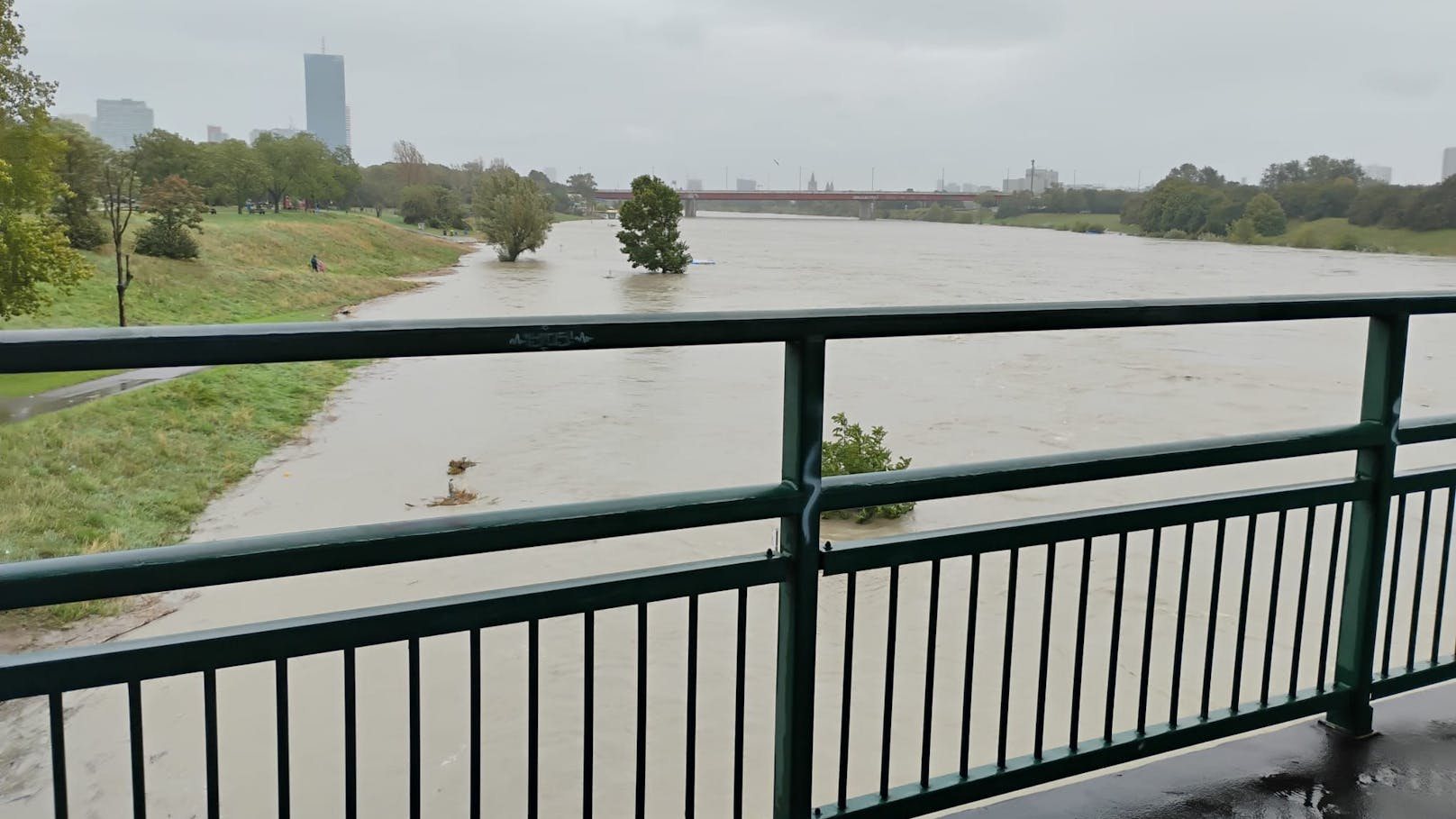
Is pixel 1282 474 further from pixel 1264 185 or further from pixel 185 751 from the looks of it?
pixel 1264 185

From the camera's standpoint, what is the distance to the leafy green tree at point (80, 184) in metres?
34.7

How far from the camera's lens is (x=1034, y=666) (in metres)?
10.0

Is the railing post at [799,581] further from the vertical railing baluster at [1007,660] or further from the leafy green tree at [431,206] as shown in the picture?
the leafy green tree at [431,206]

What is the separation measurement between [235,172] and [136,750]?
2468 inches

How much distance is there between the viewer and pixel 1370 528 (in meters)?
2.35

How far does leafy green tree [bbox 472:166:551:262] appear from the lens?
66938 mm

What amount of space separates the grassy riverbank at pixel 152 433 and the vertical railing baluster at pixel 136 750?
4.46m

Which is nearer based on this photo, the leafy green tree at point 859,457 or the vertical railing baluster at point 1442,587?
the vertical railing baluster at point 1442,587

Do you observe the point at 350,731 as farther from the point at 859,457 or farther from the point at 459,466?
the point at 459,466

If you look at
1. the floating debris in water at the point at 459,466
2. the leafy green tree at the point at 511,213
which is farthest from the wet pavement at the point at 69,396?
the leafy green tree at the point at 511,213

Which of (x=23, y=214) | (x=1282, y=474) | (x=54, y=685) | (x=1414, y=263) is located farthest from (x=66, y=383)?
(x=1414, y=263)

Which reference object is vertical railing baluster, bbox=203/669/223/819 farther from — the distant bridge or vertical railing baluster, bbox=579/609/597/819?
the distant bridge

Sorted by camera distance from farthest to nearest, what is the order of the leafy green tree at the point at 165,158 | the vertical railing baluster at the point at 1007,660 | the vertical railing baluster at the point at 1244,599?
the leafy green tree at the point at 165,158 < the vertical railing baluster at the point at 1244,599 < the vertical railing baluster at the point at 1007,660

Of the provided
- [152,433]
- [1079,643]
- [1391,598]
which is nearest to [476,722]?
[1079,643]
